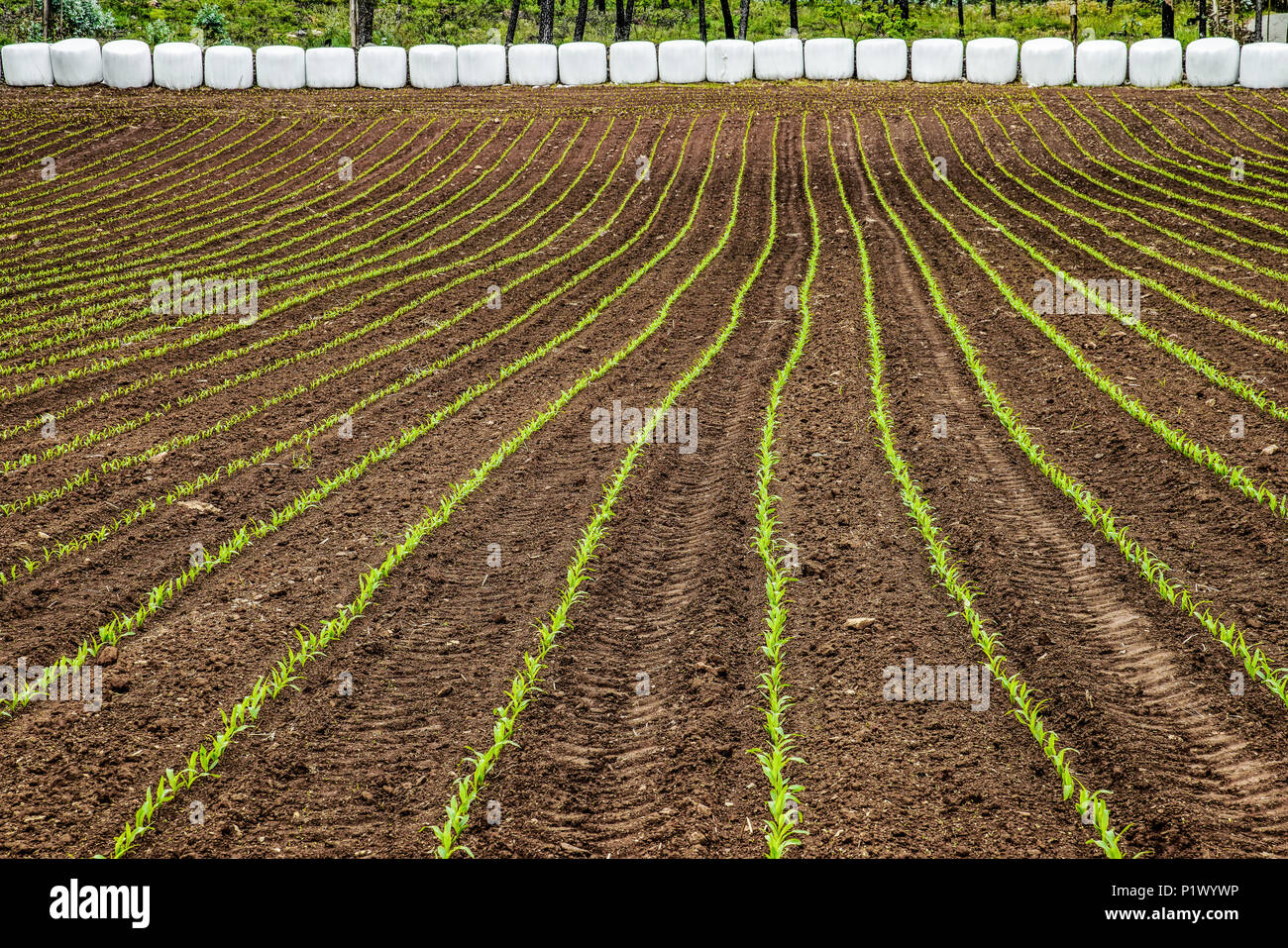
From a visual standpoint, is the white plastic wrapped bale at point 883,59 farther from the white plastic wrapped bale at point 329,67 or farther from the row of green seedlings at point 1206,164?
the white plastic wrapped bale at point 329,67

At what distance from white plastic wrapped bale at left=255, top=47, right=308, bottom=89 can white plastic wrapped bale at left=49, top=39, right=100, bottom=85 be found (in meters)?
5.56

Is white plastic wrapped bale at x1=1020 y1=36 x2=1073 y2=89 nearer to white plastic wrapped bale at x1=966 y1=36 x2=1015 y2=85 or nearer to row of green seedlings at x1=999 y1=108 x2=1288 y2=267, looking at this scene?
white plastic wrapped bale at x1=966 y1=36 x2=1015 y2=85

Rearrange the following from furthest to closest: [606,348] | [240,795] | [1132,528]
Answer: [606,348], [1132,528], [240,795]

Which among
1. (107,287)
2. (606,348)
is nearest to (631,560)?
(606,348)

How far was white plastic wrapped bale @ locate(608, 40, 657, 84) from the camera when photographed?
38.3 m

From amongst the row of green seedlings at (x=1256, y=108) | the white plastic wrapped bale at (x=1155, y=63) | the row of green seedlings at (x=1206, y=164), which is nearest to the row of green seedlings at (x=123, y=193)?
the row of green seedlings at (x=1206, y=164)

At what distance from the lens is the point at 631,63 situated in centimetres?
3834

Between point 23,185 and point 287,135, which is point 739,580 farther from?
point 287,135

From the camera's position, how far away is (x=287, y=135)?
31359 millimetres

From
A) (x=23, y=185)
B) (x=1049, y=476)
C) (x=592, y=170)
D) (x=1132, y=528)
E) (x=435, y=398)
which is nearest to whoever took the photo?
(x=1132, y=528)

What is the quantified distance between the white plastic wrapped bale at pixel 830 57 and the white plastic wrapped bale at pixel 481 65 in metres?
11.7

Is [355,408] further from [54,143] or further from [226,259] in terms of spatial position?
[54,143]

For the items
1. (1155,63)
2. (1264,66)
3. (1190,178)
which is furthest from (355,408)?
(1264,66)

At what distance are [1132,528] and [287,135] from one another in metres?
30.1
